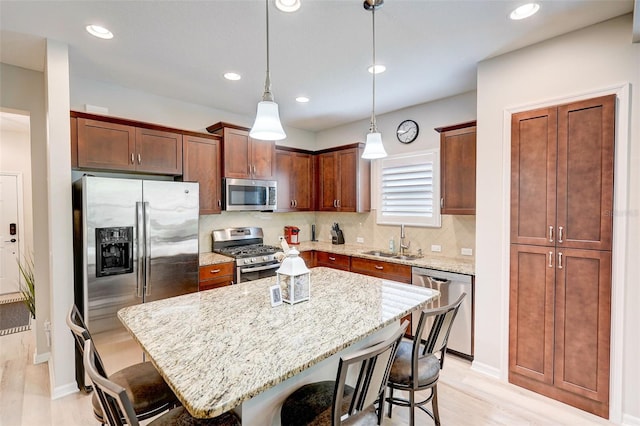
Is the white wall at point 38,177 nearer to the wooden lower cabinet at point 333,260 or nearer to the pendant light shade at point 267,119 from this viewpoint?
the pendant light shade at point 267,119

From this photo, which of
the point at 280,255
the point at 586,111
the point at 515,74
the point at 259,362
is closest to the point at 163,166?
the point at 280,255

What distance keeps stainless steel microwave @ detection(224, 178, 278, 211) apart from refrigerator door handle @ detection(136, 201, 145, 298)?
1169mm

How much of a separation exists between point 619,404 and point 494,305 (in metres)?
0.94

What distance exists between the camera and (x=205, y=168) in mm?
3666

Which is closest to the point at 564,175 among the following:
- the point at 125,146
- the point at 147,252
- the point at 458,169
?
the point at 458,169

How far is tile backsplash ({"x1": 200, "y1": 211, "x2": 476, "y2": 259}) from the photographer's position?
364cm

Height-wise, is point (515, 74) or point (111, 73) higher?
point (111, 73)

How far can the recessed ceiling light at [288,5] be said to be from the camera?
6.35 ft

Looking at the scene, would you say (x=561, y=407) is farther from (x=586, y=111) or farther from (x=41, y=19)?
(x=41, y=19)

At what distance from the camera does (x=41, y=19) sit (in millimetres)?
2125

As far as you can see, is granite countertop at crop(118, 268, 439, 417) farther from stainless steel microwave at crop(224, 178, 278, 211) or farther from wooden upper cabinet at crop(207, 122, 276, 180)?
wooden upper cabinet at crop(207, 122, 276, 180)

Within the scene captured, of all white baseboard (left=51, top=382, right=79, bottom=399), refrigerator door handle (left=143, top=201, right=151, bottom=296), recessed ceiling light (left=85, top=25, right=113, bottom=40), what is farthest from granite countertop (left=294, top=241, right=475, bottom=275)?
recessed ceiling light (left=85, top=25, right=113, bottom=40)

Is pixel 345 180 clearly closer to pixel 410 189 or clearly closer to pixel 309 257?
pixel 410 189

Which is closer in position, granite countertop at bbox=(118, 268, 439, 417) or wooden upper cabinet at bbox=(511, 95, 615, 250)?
granite countertop at bbox=(118, 268, 439, 417)
